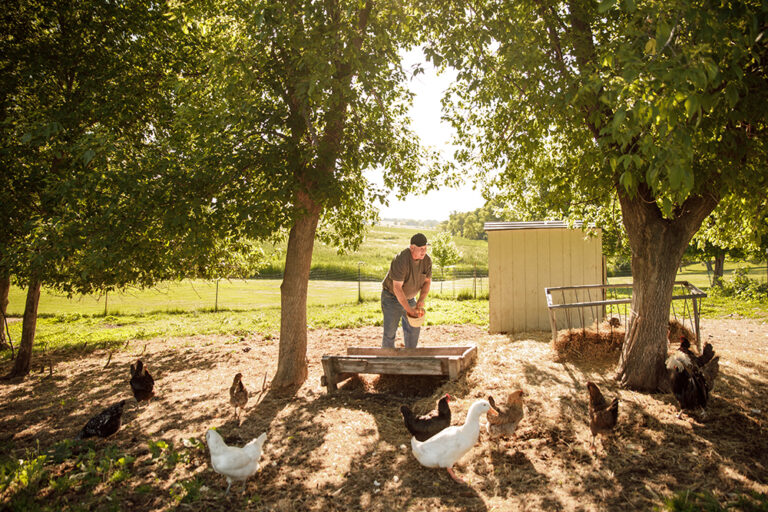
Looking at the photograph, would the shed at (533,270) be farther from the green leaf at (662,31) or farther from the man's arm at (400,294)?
the green leaf at (662,31)

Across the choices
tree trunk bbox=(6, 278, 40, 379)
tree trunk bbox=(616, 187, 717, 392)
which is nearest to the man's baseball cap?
tree trunk bbox=(616, 187, 717, 392)

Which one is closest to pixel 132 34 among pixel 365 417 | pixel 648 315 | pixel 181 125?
pixel 181 125

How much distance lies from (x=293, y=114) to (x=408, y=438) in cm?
453

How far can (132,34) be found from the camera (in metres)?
8.10

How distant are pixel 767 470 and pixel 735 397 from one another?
1.90m

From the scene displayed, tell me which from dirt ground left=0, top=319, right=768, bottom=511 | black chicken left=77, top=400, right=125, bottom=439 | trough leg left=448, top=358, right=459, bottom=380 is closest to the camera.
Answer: dirt ground left=0, top=319, right=768, bottom=511

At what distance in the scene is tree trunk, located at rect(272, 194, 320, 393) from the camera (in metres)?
7.14

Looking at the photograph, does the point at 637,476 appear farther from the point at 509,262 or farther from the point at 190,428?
the point at 509,262

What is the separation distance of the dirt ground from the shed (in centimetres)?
297

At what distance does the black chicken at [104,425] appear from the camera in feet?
16.8

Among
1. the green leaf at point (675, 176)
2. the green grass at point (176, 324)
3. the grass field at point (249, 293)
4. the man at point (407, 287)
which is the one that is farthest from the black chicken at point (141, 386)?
the grass field at point (249, 293)

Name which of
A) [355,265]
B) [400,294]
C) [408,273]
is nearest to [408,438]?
[400,294]

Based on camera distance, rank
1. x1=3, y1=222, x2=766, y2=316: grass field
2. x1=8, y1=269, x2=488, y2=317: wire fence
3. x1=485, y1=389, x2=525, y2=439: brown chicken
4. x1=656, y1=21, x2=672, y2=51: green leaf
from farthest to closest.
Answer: x1=3, y1=222, x2=766, y2=316: grass field → x1=8, y1=269, x2=488, y2=317: wire fence → x1=485, y1=389, x2=525, y2=439: brown chicken → x1=656, y1=21, x2=672, y2=51: green leaf

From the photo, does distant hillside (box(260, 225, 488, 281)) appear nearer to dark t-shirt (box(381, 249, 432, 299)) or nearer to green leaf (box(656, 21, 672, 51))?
dark t-shirt (box(381, 249, 432, 299))
